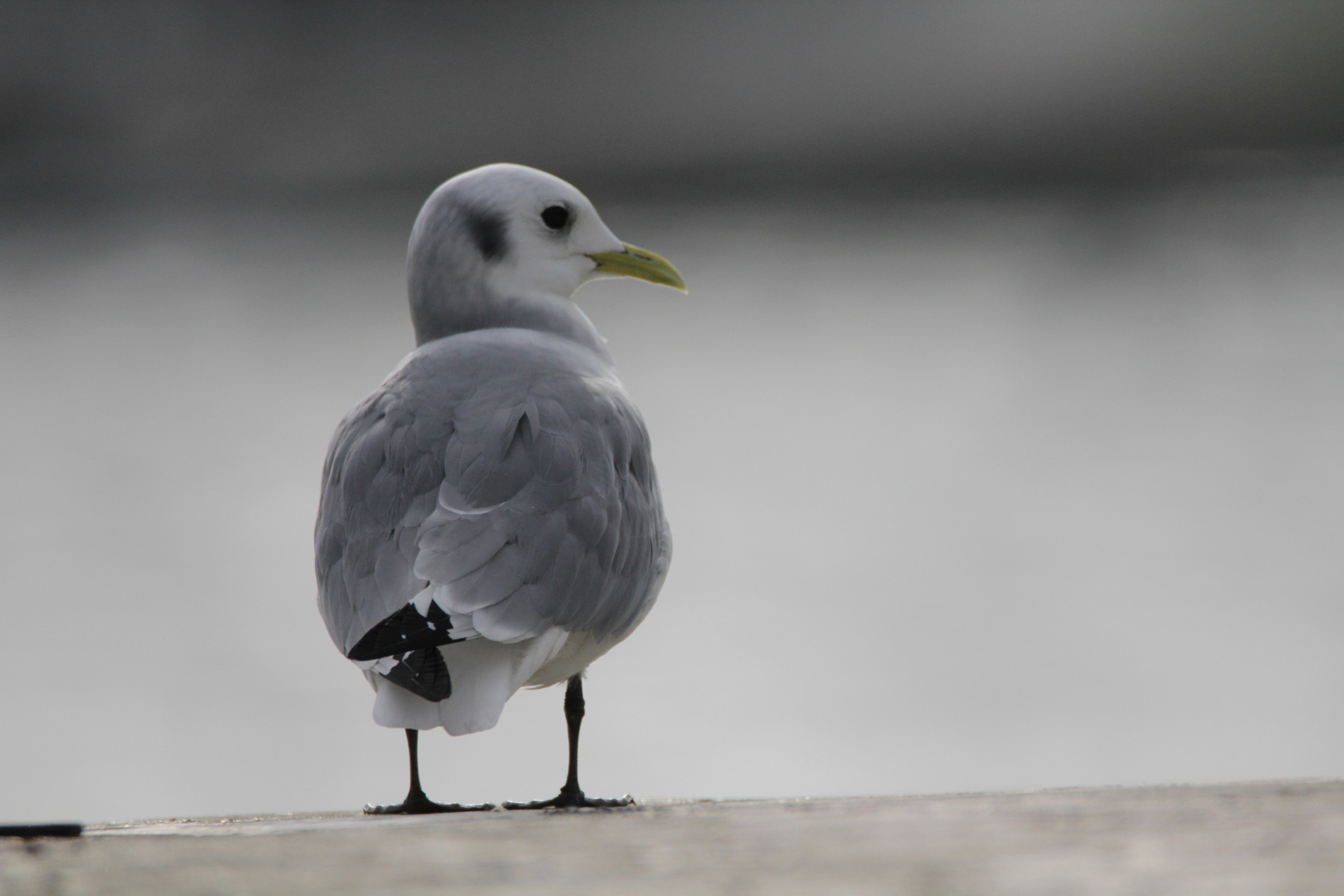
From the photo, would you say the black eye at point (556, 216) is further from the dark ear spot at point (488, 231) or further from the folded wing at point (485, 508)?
the folded wing at point (485, 508)

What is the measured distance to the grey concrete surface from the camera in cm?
141

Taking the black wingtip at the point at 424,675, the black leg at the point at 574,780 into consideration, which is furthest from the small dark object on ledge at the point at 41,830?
the black leg at the point at 574,780

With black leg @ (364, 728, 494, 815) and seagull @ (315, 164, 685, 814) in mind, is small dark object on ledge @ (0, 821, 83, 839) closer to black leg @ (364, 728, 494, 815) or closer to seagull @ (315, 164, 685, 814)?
seagull @ (315, 164, 685, 814)

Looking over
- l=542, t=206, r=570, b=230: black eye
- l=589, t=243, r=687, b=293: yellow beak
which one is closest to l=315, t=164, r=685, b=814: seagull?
l=542, t=206, r=570, b=230: black eye

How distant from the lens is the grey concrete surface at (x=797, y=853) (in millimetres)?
1406

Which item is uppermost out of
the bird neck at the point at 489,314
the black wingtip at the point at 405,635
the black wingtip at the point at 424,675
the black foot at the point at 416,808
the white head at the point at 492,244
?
the white head at the point at 492,244

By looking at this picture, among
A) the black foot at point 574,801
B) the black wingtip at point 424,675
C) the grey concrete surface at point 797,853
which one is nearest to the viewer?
the grey concrete surface at point 797,853

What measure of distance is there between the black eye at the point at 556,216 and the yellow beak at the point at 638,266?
0.35 feet

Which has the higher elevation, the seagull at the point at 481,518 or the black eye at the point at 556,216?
the black eye at the point at 556,216

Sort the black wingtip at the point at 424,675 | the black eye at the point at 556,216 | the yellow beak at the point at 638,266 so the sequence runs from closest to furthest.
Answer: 1. the black wingtip at the point at 424,675
2. the black eye at the point at 556,216
3. the yellow beak at the point at 638,266

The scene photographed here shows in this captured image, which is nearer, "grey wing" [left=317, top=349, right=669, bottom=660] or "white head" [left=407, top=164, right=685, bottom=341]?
"grey wing" [left=317, top=349, right=669, bottom=660]

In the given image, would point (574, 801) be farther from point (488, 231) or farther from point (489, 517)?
point (488, 231)

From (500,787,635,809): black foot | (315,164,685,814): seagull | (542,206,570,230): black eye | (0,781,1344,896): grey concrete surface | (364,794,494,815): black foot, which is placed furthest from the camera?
(542,206,570,230): black eye

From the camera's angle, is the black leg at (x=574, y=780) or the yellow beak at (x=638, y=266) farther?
the yellow beak at (x=638, y=266)
